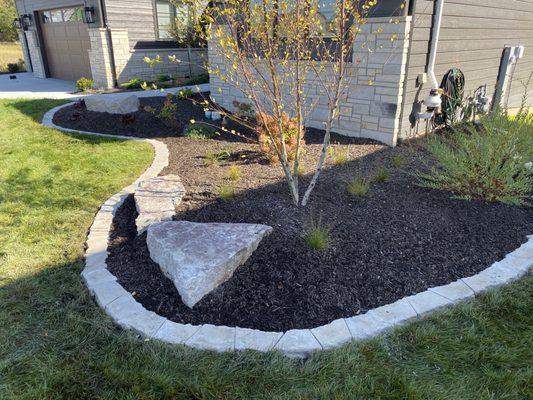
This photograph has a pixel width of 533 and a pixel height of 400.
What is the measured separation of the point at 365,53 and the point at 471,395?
4.56 metres

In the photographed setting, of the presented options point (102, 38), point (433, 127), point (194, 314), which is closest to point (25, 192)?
point (194, 314)

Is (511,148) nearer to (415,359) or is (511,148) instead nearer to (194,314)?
(415,359)

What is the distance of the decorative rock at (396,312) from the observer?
7.80 feet

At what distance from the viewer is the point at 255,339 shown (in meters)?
2.23

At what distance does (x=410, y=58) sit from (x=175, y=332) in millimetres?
4584

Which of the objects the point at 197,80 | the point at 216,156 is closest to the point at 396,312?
the point at 216,156

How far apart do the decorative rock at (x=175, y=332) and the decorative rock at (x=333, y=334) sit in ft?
2.24

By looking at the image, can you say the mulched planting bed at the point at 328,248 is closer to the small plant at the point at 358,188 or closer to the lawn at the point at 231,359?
the small plant at the point at 358,188

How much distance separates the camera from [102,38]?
36.3 ft

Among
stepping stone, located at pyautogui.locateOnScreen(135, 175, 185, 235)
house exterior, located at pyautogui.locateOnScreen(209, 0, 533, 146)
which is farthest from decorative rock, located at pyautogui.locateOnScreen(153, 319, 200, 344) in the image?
house exterior, located at pyautogui.locateOnScreen(209, 0, 533, 146)

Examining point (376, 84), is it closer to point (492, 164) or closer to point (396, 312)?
point (492, 164)

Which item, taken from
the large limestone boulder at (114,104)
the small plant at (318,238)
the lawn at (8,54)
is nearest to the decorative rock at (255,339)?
the small plant at (318,238)

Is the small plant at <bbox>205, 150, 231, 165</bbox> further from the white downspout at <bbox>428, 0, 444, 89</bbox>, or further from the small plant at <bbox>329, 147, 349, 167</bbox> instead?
the white downspout at <bbox>428, 0, 444, 89</bbox>

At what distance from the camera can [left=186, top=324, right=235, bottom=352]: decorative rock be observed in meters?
2.19
